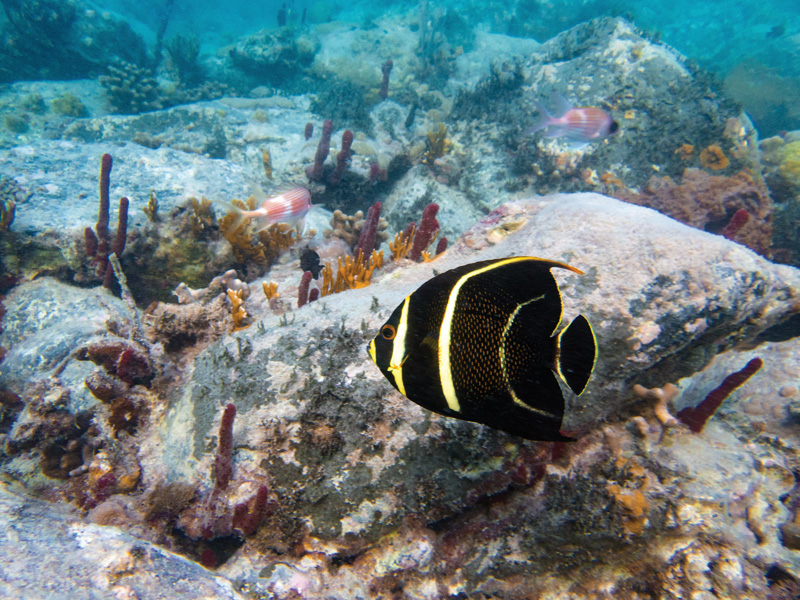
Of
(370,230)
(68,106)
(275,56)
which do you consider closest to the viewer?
(370,230)

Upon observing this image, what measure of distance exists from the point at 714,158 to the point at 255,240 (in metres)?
9.21

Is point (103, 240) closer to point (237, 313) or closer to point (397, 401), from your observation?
point (237, 313)

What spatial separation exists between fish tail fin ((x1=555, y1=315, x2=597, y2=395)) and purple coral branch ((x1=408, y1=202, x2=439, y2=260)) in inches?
110

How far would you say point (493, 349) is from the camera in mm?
993

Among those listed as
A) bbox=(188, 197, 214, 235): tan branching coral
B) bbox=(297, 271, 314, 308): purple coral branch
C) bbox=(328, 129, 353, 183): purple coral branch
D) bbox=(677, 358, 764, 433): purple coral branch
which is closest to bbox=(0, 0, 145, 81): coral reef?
bbox=(328, 129, 353, 183): purple coral branch

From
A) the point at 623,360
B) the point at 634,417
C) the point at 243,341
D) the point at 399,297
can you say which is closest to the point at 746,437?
the point at 634,417

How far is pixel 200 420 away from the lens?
237 centimetres

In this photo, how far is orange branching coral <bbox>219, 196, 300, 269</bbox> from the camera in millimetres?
4828

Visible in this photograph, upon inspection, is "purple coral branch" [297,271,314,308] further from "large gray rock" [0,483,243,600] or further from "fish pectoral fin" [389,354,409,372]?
"fish pectoral fin" [389,354,409,372]

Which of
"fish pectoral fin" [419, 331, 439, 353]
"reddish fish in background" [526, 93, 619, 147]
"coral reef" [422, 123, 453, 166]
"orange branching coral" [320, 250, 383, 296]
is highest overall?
"reddish fish in background" [526, 93, 619, 147]

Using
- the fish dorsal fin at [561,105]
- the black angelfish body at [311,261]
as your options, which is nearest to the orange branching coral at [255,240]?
the black angelfish body at [311,261]

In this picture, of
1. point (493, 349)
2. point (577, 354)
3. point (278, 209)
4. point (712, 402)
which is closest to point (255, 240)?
point (278, 209)

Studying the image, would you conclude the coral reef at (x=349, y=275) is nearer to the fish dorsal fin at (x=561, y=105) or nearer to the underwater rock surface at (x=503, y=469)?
the underwater rock surface at (x=503, y=469)

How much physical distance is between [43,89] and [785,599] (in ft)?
66.1
